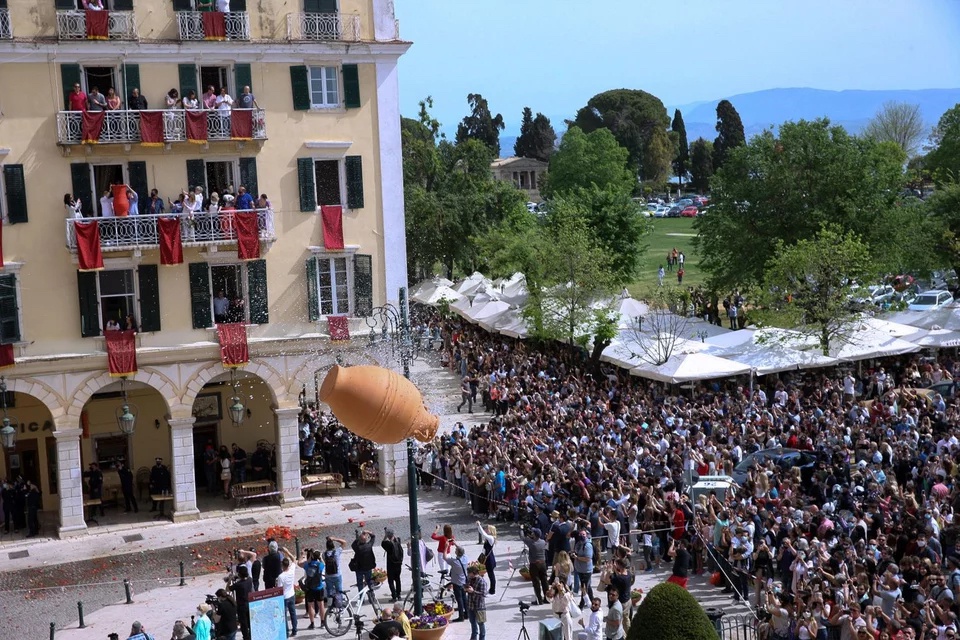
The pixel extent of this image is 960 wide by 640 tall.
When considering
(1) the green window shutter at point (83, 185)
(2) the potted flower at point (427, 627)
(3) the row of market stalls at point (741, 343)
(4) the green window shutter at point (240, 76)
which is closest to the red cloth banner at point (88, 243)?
(1) the green window shutter at point (83, 185)

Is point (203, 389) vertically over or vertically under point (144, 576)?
over

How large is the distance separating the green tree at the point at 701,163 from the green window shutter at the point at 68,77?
126740 millimetres

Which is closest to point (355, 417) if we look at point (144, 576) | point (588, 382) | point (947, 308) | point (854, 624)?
point (854, 624)

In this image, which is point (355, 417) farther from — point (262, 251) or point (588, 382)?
point (588, 382)

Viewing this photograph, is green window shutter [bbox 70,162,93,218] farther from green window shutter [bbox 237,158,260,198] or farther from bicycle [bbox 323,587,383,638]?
bicycle [bbox 323,587,383,638]

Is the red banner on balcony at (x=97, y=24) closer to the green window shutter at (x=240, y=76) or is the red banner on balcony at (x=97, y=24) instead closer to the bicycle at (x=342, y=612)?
the green window shutter at (x=240, y=76)

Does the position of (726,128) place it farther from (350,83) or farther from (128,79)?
(128,79)

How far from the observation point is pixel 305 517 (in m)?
34.2

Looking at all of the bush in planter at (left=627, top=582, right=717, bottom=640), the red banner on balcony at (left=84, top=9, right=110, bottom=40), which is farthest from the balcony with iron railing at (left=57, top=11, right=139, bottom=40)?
the bush in planter at (left=627, top=582, right=717, bottom=640)

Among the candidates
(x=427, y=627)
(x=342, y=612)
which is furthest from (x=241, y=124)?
(x=427, y=627)

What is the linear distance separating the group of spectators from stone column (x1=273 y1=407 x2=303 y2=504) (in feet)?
12.9

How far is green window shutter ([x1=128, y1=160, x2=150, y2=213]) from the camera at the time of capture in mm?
33500

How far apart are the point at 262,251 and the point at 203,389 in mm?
5529

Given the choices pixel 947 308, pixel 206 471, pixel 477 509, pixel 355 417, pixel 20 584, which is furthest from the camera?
pixel 947 308
